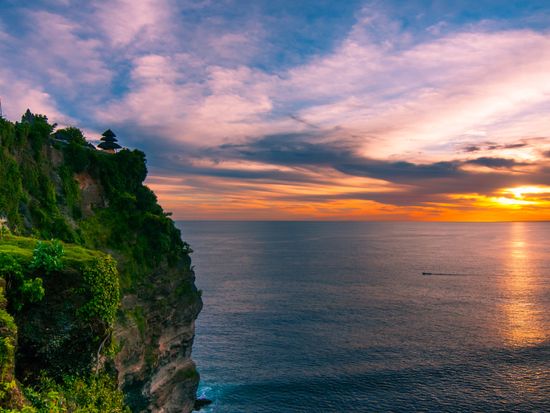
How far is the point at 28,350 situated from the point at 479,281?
142761 millimetres

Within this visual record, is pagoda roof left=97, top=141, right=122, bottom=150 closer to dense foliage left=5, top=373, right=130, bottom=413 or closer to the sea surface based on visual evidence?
dense foliage left=5, top=373, right=130, bottom=413

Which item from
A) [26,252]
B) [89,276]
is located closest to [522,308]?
[89,276]

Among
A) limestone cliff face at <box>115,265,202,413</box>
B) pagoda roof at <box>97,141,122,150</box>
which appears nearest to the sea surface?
limestone cliff face at <box>115,265,202,413</box>

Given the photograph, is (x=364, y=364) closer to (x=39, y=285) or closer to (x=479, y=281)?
(x=39, y=285)

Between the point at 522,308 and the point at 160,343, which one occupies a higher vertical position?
the point at 160,343

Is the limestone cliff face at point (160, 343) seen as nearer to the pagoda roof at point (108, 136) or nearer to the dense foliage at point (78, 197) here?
the dense foliage at point (78, 197)

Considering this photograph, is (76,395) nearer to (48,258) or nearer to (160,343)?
(48,258)

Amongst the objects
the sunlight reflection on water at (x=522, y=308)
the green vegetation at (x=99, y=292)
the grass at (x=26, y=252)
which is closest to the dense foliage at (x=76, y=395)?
the green vegetation at (x=99, y=292)

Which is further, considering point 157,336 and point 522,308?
point 522,308

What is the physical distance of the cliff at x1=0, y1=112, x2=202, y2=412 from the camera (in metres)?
19.7

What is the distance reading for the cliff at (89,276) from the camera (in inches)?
777

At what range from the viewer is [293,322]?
9075cm

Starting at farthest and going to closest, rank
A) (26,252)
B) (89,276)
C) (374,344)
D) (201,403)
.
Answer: (374,344) < (201,403) < (89,276) < (26,252)

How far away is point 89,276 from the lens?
20.8 meters
